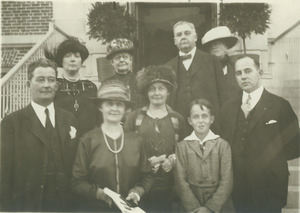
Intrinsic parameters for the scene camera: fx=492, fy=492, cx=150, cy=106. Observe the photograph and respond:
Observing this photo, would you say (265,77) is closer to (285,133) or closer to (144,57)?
(285,133)

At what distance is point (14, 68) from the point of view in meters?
6.59

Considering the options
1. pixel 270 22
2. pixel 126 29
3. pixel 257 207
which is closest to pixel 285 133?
pixel 257 207

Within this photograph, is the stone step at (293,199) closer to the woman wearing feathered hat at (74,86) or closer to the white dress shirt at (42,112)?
the woman wearing feathered hat at (74,86)

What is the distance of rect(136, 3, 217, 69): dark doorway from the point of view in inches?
263

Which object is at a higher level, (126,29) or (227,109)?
(126,29)

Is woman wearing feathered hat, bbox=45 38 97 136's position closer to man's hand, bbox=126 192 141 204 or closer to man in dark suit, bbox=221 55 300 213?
man's hand, bbox=126 192 141 204

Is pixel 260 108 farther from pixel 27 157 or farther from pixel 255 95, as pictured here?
pixel 27 157

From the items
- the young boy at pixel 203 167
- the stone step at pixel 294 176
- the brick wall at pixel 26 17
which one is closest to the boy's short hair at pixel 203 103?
the young boy at pixel 203 167

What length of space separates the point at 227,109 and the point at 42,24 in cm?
281

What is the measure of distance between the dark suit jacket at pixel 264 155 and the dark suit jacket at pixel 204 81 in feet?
1.10

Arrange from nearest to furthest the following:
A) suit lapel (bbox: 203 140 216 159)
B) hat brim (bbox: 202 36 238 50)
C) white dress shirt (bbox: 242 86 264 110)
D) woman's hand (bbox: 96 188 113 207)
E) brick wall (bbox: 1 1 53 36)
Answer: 1. woman's hand (bbox: 96 188 113 207)
2. suit lapel (bbox: 203 140 216 159)
3. white dress shirt (bbox: 242 86 264 110)
4. hat brim (bbox: 202 36 238 50)
5. brick wall (bbox: 1 1 53 36)

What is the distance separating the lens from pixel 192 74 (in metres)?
6.66

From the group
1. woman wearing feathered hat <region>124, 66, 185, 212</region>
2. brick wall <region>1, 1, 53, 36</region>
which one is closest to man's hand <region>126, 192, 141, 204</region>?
woman wearing feathered hat <region>124, 66, 185, 212</region>

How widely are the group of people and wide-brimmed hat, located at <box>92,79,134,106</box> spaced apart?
14 mm
